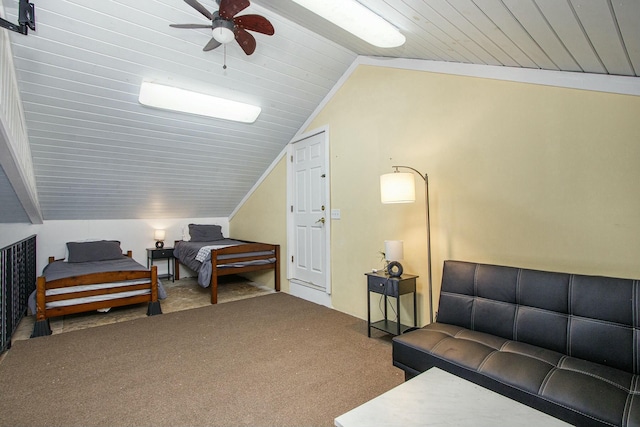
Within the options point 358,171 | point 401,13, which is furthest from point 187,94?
point 401,13

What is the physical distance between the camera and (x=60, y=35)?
2.43 meters

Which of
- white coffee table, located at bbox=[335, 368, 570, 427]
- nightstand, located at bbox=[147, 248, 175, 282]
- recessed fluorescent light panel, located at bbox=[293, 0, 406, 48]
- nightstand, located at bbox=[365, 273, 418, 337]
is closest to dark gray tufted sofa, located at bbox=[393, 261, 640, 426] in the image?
white coffee table, located at bbox=[335, 368, 570, 427]

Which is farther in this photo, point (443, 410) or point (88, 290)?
point (88, 290)

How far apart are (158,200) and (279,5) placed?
3.64m

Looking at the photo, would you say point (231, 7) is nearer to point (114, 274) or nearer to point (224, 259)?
point (114, 274)

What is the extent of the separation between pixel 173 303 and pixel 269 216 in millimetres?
1806

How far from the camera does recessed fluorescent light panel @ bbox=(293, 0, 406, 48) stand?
1.99 m

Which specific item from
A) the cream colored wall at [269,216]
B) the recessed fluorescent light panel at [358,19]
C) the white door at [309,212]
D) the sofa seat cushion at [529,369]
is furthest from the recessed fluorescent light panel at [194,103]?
the sofa seat cushion at [529,369]

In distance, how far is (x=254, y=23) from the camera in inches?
89.3

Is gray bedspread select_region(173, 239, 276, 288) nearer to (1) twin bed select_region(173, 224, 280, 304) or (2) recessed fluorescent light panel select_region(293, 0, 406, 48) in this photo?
(1) twin bed select_region(173, 224, 280, 304)

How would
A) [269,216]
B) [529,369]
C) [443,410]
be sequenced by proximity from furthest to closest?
[269,216]
[529,369]
[443,410]

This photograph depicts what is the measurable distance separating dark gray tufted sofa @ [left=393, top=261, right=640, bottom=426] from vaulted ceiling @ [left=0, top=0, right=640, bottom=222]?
124cm

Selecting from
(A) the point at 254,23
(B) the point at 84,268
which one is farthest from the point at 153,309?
(A) the point at 254,23

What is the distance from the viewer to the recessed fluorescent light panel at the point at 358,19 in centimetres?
199
